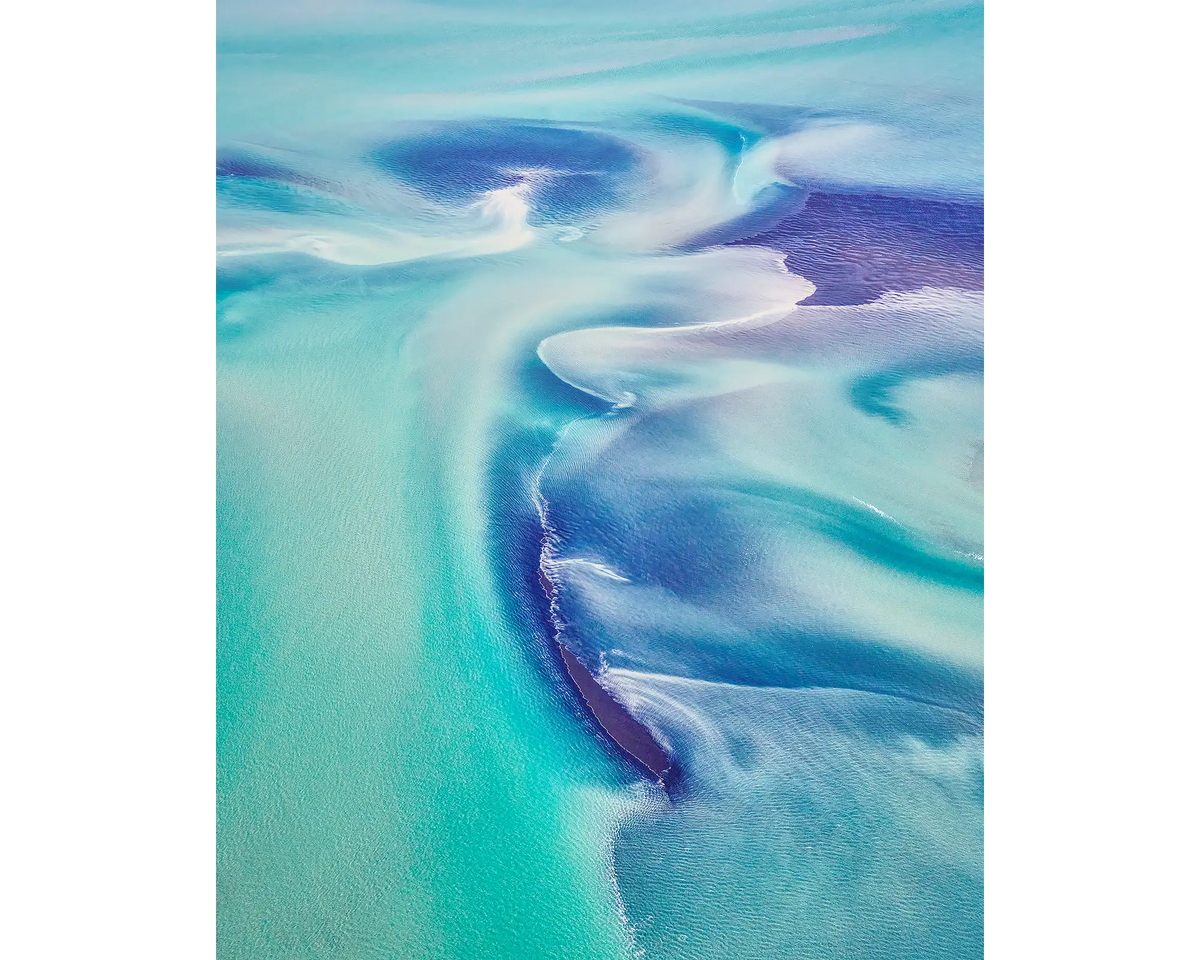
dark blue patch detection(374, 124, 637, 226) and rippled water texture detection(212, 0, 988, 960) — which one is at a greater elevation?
dark blue patch detection(374, 124, 637, 226)

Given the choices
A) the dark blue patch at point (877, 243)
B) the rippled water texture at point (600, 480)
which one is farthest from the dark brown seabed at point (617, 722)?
the dark blue patch at point (877, 243)

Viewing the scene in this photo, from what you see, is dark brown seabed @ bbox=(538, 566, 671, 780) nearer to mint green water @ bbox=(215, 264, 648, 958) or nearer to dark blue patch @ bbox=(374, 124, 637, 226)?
mint green water @ bbox=(215, 264, 648, 958)

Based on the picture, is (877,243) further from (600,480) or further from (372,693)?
(372,693)

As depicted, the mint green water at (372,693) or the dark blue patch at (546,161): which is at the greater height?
the dark blue patch at (546,161)

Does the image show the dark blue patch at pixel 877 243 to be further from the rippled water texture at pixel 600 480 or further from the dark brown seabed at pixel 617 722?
the dark brown seabed at pixel 617 722

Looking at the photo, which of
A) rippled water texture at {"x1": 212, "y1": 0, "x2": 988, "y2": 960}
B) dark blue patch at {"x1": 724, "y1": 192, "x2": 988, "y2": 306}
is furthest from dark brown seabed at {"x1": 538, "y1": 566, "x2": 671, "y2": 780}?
dark blue patch at {"x1": 724, "y1": 192, "x2": 988, "y2": 306}

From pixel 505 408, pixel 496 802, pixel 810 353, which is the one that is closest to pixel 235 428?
pixel 505 408
